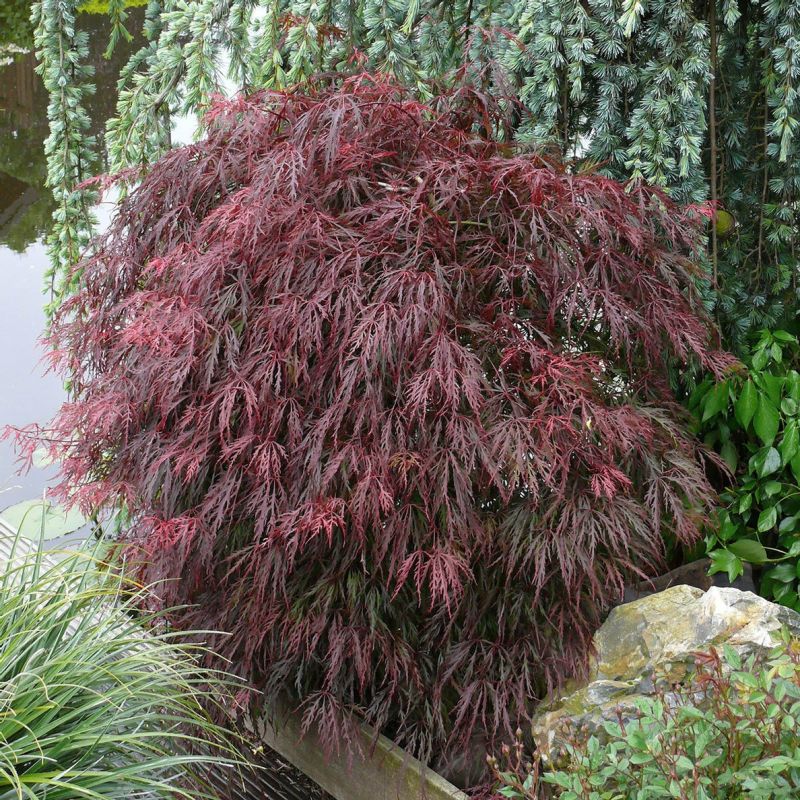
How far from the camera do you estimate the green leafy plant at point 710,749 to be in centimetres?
151

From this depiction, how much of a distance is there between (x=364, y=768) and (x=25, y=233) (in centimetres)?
515

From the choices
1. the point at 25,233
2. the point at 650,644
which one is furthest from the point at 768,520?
the point at 25,233

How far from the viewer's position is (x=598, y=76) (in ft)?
8.50

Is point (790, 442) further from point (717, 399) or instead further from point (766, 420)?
point (717, 399)

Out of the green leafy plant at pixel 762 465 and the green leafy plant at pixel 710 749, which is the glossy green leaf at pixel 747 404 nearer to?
the green leafy plant at pixel 762 465

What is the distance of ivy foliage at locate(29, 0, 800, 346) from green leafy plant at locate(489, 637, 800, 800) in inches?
53.9

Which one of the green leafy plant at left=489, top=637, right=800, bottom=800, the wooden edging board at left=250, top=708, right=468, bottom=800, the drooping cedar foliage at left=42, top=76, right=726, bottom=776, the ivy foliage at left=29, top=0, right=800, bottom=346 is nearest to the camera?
the green leafy plant at left=489, top=637, right=800, bottom=800

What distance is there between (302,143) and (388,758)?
1.43 m

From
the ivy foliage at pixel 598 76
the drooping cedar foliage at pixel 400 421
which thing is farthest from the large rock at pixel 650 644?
the ivy foliage at pixel 598 76

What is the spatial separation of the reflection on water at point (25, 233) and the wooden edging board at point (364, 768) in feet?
6.08

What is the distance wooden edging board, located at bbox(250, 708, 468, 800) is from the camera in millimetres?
2076

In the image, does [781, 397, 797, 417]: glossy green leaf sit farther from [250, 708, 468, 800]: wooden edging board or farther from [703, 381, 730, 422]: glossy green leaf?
[250, 708, 468, 800]: wooden edging board

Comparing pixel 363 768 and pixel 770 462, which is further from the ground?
pixel 770 462

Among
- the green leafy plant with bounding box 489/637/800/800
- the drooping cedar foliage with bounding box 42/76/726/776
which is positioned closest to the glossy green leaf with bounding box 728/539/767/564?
the drooping cedar foliage with bounding box 42/76/726/776
